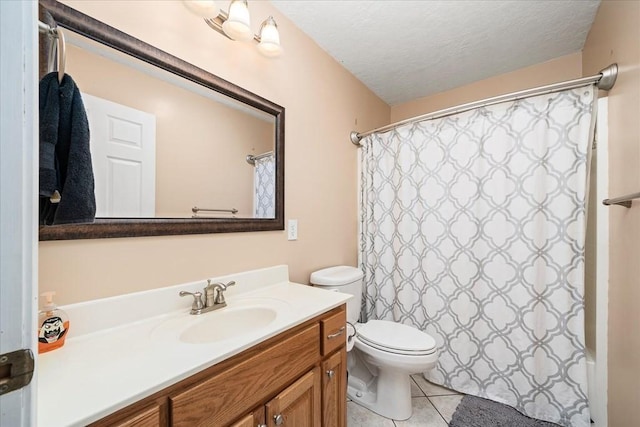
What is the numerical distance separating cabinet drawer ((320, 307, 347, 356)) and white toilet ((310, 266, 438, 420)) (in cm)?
31

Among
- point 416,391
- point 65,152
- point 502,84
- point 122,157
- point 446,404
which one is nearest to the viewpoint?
point 65,152

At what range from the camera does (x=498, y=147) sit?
1627mm

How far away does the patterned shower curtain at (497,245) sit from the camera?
142cm

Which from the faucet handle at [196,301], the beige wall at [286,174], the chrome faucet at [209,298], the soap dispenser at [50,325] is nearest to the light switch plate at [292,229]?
the beige wall at [286,174]

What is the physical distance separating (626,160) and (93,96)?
213cm

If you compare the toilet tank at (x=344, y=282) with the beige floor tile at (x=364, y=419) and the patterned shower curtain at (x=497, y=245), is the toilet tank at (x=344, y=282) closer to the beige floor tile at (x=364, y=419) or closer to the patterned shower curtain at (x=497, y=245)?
the patterned shower curtain at (x=497, y=245)

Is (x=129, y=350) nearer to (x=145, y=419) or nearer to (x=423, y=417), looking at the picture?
(x=145, y=419)

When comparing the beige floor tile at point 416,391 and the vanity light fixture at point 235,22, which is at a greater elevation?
the vanity light fixture at point 235,22

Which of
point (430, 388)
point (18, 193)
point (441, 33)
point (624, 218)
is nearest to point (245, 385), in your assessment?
point (18, 193)

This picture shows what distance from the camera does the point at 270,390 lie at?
2.74 feet

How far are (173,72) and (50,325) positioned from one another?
0.95m

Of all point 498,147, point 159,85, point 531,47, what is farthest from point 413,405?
point 531,47

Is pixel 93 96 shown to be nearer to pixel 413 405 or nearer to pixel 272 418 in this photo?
pixel 272 418

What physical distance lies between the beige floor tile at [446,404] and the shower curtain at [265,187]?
1534 mm
